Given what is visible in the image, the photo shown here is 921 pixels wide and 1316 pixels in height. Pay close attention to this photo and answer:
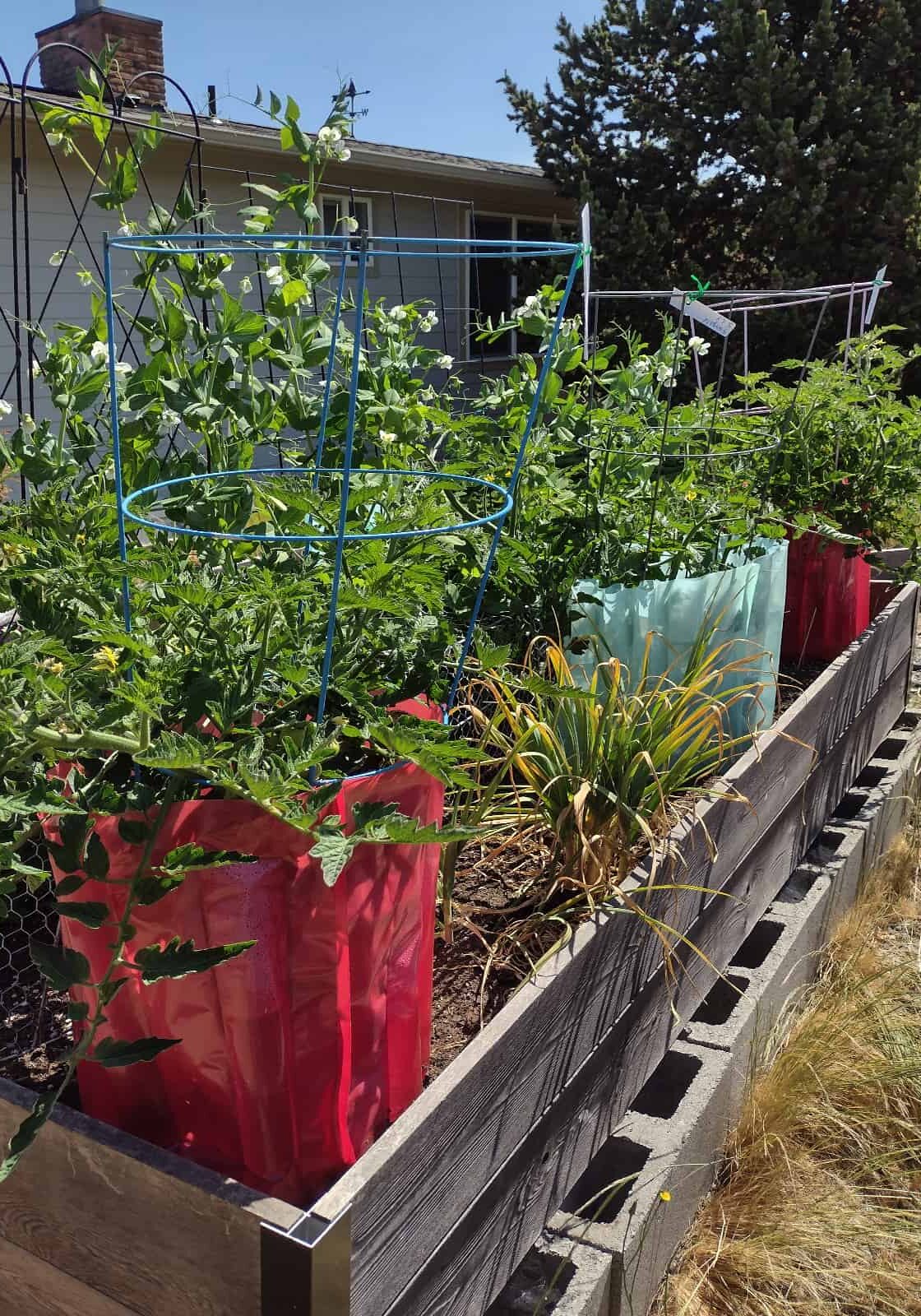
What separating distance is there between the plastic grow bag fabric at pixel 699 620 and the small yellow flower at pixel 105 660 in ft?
3.66

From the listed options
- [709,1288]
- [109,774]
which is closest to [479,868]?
[709,1288]

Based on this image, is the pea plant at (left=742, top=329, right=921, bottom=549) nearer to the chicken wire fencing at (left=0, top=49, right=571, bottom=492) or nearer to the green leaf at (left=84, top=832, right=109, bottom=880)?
the chicken wire fencing at (left=0, top=49, right=571, bottom=492)

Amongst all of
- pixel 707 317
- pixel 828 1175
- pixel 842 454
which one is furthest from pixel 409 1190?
pixel 842 454

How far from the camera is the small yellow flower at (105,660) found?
3.64 feet

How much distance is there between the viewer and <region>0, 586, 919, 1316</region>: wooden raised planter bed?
106cm

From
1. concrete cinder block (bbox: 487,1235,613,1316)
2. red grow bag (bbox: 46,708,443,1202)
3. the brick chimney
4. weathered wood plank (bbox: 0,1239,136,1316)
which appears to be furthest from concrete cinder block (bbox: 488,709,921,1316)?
the brick chimney

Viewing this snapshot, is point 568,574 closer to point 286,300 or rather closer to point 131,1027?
point 286,300

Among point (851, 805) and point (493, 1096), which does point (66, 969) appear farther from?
point (851, 805)

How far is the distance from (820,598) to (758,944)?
126 cm

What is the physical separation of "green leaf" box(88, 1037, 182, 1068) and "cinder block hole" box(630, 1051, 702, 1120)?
117 centimetres

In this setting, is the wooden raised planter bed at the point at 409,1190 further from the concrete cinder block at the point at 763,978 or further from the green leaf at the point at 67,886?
the green leaf at the point at 67,886

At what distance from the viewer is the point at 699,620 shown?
2.33 m

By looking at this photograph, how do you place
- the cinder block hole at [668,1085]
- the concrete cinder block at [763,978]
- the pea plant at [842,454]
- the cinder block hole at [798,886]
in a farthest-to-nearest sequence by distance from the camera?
the pea plant at [842,454], the cinder block hole at [798,886], the concrete cinder block at [763,978], the cinder block hole at [668,1085]

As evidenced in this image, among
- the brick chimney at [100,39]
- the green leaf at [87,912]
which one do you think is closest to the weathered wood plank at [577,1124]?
the green leaf at [87,912]
